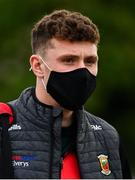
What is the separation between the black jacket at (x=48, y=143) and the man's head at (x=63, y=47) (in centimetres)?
13

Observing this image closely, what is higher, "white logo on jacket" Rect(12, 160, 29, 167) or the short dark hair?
the short dark hair

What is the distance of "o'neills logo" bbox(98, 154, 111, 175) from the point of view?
584 cm

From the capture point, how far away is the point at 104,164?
5.84 meters

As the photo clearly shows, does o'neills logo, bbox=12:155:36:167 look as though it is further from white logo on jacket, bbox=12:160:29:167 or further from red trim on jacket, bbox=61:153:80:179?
red trim on jacket, bbox=61:153:80:179

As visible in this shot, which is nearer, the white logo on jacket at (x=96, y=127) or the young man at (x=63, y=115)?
the young man at (x=63, y=115)

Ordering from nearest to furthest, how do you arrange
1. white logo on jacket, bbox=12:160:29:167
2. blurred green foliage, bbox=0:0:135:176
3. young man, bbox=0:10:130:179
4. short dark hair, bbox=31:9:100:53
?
1. white logo on jacket, bbox=12:160:29:167
2. young man, bbox=0:10:130:179
3. short dark hair, bbox=31:9:100:53
4. blurred green foliage, bbox=0:0:135:176

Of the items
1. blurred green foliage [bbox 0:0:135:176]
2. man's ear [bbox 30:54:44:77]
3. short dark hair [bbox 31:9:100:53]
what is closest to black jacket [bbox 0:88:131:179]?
man's ear [bbox 30:54:44:77]

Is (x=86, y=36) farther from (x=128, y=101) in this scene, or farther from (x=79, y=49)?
(x=128, y=101)

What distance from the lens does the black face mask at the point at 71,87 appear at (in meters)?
5.89

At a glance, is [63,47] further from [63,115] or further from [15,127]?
[15,127]

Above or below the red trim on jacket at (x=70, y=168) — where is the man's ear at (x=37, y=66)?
above

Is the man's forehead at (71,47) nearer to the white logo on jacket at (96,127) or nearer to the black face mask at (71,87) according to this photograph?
the black face mask at (71,87)

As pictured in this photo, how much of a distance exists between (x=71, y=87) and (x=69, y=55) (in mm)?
300

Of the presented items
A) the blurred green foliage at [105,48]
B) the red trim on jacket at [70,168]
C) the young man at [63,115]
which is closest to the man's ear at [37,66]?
the young man at [63,115]
